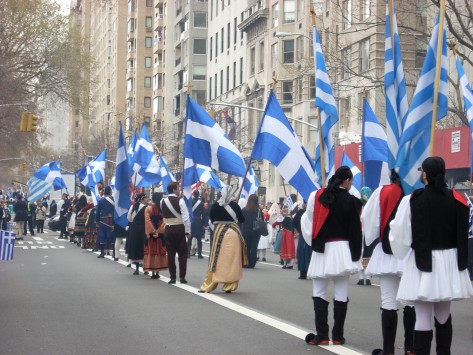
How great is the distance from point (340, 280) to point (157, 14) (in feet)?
333

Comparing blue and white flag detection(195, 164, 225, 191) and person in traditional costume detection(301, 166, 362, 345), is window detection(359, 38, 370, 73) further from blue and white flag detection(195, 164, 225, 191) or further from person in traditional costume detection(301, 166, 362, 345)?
person in traditional costume detection(301, 166, 362, 345)

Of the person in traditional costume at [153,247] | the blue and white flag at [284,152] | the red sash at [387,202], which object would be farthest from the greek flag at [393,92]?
the person in traditional costume at [153,247]

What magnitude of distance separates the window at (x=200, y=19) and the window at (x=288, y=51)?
2983 centimetres

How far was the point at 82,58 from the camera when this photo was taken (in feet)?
194

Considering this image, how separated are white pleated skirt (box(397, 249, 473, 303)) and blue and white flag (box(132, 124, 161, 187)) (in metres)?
19.4

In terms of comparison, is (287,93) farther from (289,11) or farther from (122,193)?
(122,193)

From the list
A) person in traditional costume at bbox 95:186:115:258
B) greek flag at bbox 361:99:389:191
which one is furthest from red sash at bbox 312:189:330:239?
person in traditional costume at bbox 95:186:115:258

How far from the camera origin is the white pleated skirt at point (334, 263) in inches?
397

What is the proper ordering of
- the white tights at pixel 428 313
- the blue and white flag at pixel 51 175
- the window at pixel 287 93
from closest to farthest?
the white tights at pixel 428 313
the blue and white flag at pixel 51 175
the window at pixel 287 93

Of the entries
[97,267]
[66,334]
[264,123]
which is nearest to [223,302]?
[264,123]

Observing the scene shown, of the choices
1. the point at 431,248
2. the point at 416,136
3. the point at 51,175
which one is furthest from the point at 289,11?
the point at 431,248

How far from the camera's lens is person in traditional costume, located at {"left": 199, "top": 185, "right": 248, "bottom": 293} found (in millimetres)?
16484

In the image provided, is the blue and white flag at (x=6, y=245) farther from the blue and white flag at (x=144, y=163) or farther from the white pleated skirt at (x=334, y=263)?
the blue and white flag at (x=144, y=163)

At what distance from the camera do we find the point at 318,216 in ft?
33.8
